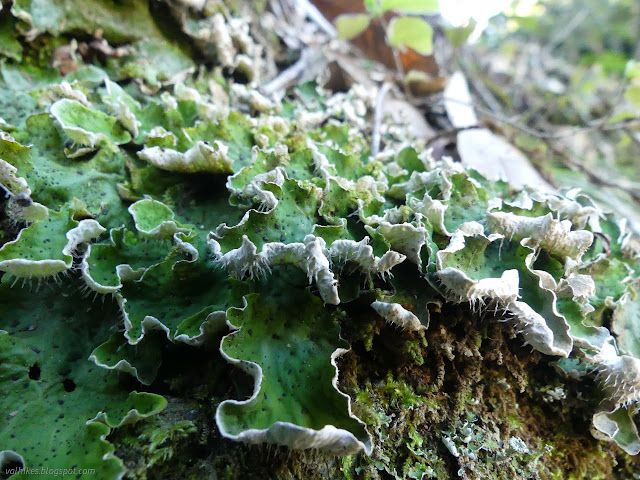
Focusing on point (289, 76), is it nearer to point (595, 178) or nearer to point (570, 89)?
point (595, 178)

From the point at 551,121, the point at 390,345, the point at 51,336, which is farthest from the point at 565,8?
the point at 51,336

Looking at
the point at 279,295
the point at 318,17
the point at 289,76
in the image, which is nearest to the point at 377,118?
the point at 289,76

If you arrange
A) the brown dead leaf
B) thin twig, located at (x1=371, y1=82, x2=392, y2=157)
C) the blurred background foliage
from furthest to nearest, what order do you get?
the brown dead leaf
the blurred background foliage
thin twig, located at (x1=371, y1=82, x2=392, y2=157)

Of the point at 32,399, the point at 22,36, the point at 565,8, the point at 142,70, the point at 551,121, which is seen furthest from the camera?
the point at 565,8

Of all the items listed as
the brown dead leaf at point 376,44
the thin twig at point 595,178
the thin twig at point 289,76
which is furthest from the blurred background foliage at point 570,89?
the thin twig at point 289,76

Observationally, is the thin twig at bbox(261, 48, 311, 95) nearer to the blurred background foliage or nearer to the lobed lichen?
the lobed lichen

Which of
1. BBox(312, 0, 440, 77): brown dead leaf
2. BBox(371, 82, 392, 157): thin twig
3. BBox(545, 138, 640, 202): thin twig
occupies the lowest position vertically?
BBox(545, 138, 640, 202): thin twig

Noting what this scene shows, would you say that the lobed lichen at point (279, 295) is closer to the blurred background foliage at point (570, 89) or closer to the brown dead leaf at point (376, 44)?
the blurred background foliage at point (570, 89)

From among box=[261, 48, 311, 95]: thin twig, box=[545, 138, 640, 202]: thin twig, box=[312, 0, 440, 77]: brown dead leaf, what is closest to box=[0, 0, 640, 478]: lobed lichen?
box=[261, 48, 311, 95]: thin twig

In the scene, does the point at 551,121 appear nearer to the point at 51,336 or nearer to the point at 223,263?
the point at 223,263
